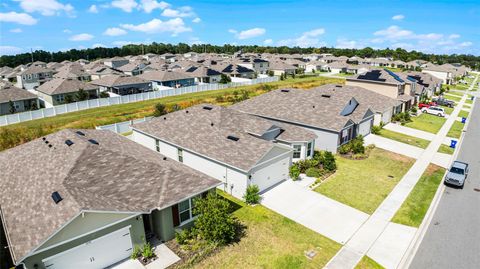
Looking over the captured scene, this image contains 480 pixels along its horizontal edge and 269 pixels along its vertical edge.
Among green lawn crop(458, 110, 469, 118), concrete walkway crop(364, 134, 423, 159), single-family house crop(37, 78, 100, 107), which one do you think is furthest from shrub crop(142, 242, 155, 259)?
green lawn crop(458, 110, 469, 118)

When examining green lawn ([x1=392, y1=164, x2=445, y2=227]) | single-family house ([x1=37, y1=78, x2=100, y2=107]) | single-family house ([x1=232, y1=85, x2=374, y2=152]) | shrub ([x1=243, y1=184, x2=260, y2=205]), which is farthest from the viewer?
single-family house ([x1=37, y1=78, x2=100, y2=107])

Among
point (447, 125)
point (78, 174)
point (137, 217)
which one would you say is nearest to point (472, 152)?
point (447, 125)

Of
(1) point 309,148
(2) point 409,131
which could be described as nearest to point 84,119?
(1) point 309,148

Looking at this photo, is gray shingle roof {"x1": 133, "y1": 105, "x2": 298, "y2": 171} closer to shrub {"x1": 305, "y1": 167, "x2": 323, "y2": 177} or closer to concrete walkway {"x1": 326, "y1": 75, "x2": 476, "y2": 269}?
shrub {"x1": 305, "y1": 167, "x2": 323, "y2": 177}

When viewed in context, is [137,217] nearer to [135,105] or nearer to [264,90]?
[135,105]

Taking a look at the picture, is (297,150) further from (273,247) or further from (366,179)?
(273,247)

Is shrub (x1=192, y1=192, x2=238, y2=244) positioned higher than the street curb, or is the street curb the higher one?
shrub (x1=192, y1=192, x2=238, y2=244)
